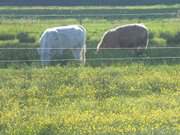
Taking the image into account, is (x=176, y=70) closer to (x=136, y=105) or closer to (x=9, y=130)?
(x=136, y=105)

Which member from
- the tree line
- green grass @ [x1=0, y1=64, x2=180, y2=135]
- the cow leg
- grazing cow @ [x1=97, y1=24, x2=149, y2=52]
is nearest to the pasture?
green grass @ [x1=0, y1=64, x2=180, y2=135]

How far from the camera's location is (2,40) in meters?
23.8

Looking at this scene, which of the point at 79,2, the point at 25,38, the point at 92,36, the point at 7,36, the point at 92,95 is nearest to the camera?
the point at 92,95

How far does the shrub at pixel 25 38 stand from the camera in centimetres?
2327

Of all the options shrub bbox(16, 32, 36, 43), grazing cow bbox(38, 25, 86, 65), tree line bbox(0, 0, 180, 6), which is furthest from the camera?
tree line bbox(0, 0, 180, 6)

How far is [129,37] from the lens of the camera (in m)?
20.4

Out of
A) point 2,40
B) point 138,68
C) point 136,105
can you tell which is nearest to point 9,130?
point 136,105

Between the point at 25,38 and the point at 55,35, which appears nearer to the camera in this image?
the point at 55,35

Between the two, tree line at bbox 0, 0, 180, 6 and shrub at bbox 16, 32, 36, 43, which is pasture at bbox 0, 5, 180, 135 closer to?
shrub at bbox 16, 32, 36, 43

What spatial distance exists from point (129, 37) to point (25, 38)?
513 cm

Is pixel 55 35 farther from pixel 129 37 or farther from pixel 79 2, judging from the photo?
pixel 79 2

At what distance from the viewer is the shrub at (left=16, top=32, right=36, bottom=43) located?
23273mm

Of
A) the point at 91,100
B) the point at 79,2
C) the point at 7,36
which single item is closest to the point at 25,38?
the point at 7,36

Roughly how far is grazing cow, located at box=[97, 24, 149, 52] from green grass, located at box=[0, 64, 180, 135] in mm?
3355
